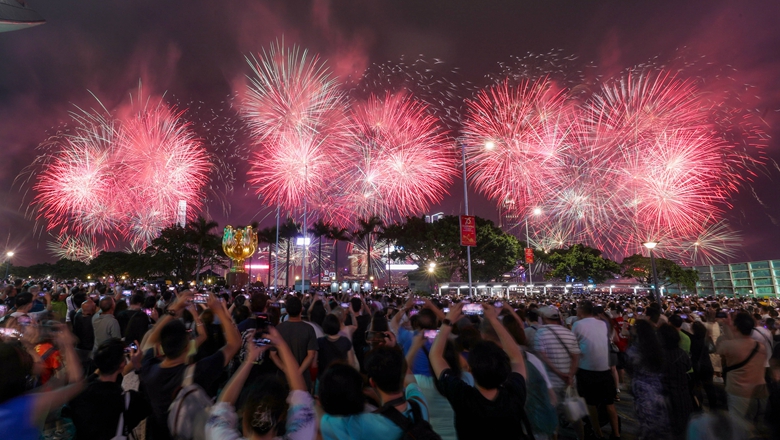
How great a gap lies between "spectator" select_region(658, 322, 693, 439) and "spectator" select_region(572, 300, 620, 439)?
1.32 meters

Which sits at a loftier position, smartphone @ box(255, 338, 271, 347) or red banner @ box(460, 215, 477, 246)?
red banner @ box(460, 215, 477, 246)

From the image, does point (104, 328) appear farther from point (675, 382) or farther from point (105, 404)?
point (675, 382)

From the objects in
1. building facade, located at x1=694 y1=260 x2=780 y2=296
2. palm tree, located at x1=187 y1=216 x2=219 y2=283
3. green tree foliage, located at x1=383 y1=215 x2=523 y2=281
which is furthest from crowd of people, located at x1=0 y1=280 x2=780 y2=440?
building facade, located at x1=694 y1=260 x2=780 y2=296

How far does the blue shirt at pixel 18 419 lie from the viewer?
7.33ft

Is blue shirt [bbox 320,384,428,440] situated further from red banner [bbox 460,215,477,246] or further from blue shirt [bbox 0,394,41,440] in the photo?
red banner [bbox 460,215,477,246]

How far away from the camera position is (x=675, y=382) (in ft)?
14.0

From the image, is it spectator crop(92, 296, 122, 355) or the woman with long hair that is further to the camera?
spectator crop(92, 296, 122, 355)

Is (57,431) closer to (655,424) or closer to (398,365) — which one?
(398,365)

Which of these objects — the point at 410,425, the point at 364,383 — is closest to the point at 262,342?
the point at 364,383

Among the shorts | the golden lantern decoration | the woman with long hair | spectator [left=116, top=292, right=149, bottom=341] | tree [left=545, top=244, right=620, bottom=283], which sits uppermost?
the golden lantern decoration

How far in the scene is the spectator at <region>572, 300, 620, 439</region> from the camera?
580cm

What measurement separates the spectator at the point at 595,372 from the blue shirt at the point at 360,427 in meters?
4.50

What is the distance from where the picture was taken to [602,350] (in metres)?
5.80

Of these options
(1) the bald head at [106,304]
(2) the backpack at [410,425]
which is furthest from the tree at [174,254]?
(2) the backpack at [410,425]
